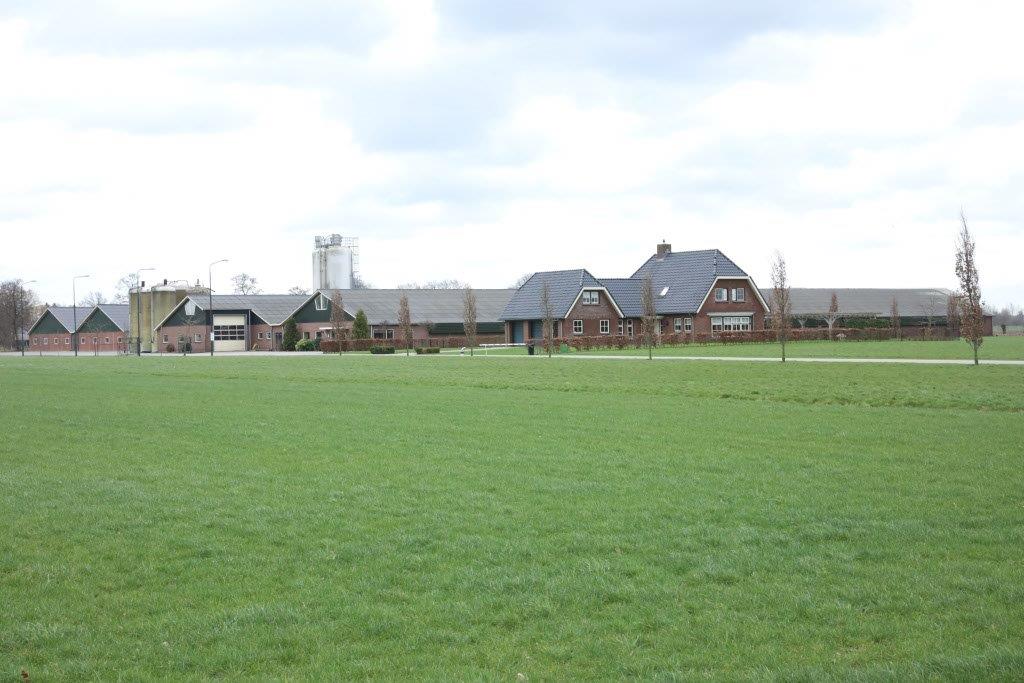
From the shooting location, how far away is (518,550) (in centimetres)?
904

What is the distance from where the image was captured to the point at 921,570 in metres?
8.02

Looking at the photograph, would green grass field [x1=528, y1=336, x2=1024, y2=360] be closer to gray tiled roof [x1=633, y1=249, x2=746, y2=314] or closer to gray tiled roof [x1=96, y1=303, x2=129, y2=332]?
gray tiled roof [x1=633, y1=249, x2=746, y2=314]

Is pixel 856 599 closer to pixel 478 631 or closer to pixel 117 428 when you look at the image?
pixel 478 631

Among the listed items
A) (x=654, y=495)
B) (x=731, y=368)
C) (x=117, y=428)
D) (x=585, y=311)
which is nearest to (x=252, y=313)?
(x=585, y=311)

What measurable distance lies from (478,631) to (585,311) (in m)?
80.5

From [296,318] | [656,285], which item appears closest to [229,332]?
[296,318]

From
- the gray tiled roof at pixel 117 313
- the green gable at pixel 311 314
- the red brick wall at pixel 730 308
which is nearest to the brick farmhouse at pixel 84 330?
the gray tiled roof at pixel 117 313

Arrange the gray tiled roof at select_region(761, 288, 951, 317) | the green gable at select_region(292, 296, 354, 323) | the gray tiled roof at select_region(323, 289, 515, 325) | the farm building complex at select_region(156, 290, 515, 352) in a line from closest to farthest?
the green gable at select_region(292, 296, 354, 323) < the farm building complex at select_region(156, 290, 515, 352) < the gray tiled roof at select_region(323, 289, 515, 325) < the gray tiled roof at select_region(761, 288, 951, 317)

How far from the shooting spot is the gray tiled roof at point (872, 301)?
113 meters

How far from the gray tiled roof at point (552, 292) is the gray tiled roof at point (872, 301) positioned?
32799mm

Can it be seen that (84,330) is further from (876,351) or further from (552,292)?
(876,351)

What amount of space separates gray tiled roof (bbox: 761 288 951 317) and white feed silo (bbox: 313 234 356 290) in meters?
61.1

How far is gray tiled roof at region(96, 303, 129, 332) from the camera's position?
399ft

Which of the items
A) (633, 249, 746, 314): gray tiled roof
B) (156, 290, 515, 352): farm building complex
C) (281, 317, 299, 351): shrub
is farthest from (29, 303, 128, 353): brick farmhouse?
(633, 249, 746, 314): gray tiled roof
